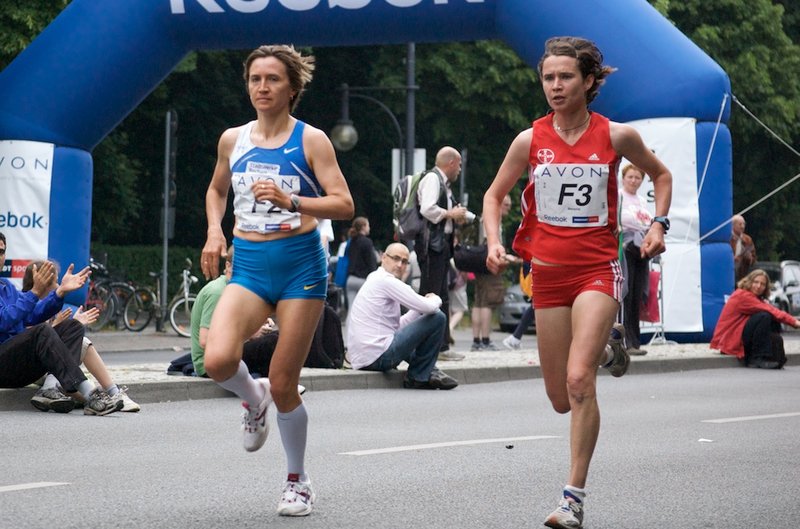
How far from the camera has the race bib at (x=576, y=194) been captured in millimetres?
6625

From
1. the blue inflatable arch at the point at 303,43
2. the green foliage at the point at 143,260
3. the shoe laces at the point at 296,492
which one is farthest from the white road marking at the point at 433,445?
the green foliage at the point at 143,260

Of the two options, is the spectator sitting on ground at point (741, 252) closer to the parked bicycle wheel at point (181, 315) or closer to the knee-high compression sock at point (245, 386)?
the parked bicycle wheel at point (181, 315)

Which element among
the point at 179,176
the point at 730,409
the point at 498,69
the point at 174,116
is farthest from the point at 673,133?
the point at 179,176

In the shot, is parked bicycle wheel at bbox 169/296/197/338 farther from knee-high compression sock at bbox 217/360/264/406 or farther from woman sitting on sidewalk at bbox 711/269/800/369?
knee-high compression sock at bbox 217/360/264/406

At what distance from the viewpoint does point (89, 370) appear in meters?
10.8

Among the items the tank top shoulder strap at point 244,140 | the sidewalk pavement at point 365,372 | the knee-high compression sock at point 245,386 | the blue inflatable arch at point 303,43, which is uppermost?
the blue inflatable arch at point 303,43

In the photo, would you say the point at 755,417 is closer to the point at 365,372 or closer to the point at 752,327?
the point at 365,372

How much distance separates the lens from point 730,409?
11.9 metres

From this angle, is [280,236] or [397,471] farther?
[397,471]

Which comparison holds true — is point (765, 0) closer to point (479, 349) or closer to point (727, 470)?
point (479, 349)

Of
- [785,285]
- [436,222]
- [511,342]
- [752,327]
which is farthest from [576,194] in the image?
[785,285]

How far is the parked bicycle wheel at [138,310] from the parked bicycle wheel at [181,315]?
738 mm

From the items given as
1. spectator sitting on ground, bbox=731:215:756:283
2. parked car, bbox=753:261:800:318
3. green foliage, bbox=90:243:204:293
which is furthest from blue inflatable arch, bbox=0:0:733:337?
parked car, bbox=753:261:800:318

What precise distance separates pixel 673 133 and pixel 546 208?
10.9 m
